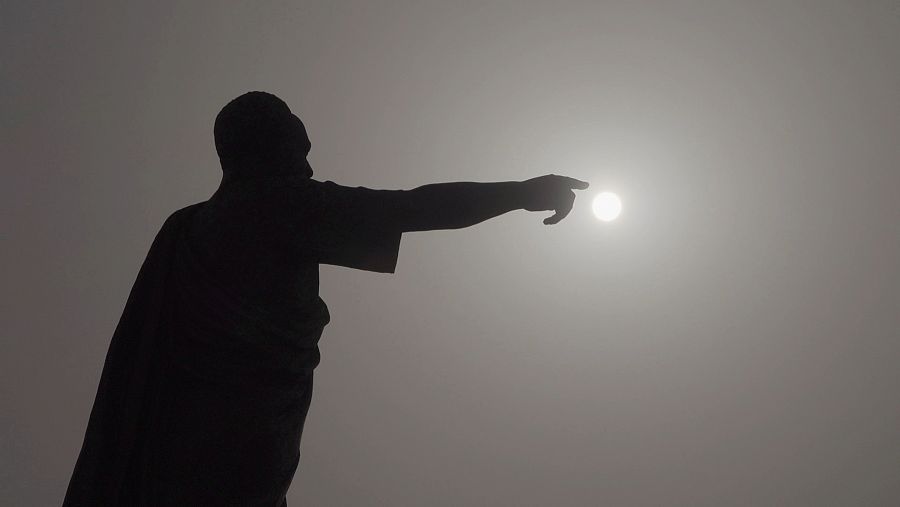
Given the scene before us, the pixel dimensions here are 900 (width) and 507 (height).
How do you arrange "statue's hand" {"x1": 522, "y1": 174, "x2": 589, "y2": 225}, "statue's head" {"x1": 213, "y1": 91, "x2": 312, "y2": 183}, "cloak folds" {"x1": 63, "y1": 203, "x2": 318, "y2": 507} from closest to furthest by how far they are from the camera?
"cloak folds" {"x1": 63, "y1": 203, "x2": 318, "y2": 507} → "statue's hand" {"x1": 522, "y1": 174, "x2": 589, "y2": 225} → "statue's head" {"x1": 213, "y1": 91, "x2": 312, "y2": 183}

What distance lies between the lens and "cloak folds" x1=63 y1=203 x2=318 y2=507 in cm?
177

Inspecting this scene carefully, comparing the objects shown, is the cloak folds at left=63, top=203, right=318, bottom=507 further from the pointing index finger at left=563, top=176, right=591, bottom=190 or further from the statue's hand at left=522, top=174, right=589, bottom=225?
the pointing index finger at left=563, top=176, right=591, bottom=190

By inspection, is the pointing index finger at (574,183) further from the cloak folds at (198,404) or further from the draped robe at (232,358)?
the cloak folds at (198,404)

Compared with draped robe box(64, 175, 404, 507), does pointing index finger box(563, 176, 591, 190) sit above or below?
above

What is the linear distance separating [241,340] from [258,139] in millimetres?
588

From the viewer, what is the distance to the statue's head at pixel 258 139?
2.05 meters

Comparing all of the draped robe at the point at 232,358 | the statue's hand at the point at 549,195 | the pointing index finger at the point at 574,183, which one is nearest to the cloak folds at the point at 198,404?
the draped robe at the point at 232,358

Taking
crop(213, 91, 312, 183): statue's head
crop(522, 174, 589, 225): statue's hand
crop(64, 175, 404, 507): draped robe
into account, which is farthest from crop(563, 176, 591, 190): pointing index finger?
crop(213, 91, 312, 183): statue's head

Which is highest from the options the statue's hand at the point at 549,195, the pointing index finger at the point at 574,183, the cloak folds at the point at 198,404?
the pointing index finger at the point at 574,183

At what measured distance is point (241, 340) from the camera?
1.84 meters

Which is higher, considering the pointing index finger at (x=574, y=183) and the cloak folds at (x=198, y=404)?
the pointing index finger at (x=574, y=183)

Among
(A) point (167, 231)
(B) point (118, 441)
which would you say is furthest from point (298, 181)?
(B) point (118, 441)

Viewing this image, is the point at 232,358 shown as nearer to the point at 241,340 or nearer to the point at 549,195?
the point at 241,340

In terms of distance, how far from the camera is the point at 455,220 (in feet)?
6.00
